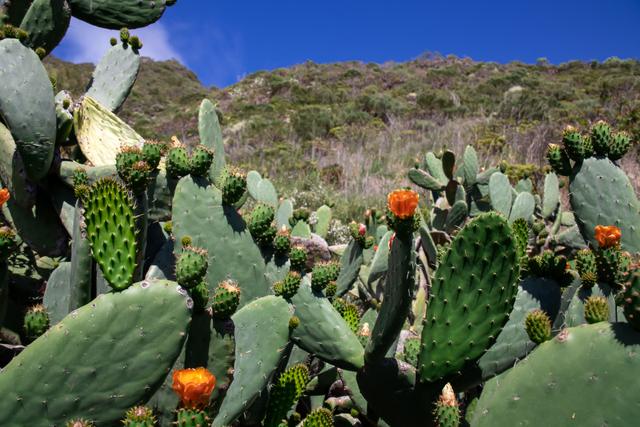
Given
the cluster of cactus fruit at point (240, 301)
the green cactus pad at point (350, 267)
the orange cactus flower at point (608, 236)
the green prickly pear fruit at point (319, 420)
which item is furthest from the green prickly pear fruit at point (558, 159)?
the green prickly pear fruit at point (319, 420)

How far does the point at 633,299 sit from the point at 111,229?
1.14m

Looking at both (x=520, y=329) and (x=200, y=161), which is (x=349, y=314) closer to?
(x=520, y=329)

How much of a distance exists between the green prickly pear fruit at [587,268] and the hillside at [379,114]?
3195 mm

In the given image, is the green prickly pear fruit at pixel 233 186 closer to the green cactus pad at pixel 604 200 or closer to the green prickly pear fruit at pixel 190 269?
the green prickly pear fruit at pixel 190 269

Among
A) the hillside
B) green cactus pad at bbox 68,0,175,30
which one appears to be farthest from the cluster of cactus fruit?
the hillside

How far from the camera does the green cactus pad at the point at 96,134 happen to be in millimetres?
2217

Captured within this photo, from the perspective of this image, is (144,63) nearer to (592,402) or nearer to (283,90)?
(283,90)

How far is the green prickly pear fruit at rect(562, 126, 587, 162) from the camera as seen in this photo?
6.90 ft

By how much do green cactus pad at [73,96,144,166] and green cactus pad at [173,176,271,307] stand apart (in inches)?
23.5

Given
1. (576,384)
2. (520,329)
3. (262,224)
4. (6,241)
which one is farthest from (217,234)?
(576,384)

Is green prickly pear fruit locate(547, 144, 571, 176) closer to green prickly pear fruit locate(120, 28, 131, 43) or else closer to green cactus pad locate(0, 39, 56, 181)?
green cactus pad locate(0, 39, 56, 181)

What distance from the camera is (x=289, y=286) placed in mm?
1604

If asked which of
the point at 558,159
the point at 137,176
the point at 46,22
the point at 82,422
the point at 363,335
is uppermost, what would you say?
the point at 46,22

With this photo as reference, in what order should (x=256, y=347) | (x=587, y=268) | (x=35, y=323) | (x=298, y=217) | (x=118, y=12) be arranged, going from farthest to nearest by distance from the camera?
(x=298, y=217) < (x=118, y=12) < (x=587, y=268) < (x=256, y=347) < (x=35, y=323)
